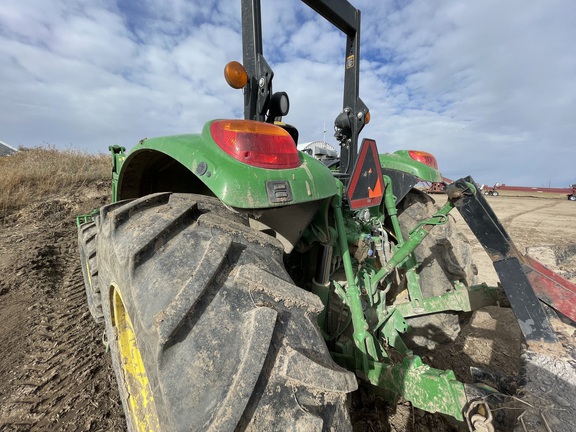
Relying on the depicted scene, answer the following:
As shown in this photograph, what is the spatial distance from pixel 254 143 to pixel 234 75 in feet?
1.77

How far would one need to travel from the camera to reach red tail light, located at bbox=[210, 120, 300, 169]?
0.96 metres

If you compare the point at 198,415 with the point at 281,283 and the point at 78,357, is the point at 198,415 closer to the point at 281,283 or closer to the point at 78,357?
the point at 281,283

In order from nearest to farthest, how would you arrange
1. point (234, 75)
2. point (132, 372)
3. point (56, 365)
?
point (132, 372), point (234, 75), point (56, 365)

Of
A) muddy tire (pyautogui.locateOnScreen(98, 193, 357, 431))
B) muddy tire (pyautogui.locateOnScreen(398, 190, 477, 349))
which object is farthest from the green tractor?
muddy tire (pyautogui.locateOnScreen(398, 190, 477, 349))

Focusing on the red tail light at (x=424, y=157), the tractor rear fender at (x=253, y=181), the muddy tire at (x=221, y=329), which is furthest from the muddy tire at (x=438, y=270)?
the muddy tire at (x=221, y=329)

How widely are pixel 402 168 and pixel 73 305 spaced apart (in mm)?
2962

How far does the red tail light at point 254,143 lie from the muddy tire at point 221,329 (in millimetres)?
211

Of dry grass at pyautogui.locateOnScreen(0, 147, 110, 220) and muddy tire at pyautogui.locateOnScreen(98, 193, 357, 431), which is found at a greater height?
dry grass at pyautogui.locateOnScreen(0, 147, 110, 220)

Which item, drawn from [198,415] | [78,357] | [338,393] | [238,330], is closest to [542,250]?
[338,393]

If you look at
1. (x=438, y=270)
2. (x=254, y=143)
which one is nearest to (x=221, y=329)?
(x=254, y=143)

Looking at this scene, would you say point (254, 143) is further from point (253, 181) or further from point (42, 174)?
point (42, 174)

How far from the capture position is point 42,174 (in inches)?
243

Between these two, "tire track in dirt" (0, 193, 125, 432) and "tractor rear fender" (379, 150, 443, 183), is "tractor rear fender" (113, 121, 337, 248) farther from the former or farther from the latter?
"tire track in dirt" (0, 193, 125, 432)

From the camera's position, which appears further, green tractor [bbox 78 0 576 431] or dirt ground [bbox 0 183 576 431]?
dirt ground [bbox 0 183 576 431]
